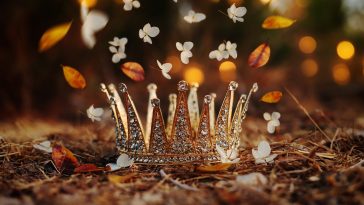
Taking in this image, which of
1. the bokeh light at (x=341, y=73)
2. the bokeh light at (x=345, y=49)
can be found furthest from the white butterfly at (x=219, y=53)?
the bokeh light at (x=341, y=73)

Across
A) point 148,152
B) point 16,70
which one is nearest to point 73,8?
point 16,70

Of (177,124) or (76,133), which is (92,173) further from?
(76,133)

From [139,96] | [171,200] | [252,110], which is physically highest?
[139,96]

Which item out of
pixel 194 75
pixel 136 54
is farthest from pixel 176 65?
pixel 136 54

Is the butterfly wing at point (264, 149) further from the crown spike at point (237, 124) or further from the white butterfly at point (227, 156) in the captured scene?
the crown spike at point (237, 124)

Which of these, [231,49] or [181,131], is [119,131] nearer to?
[181,131]

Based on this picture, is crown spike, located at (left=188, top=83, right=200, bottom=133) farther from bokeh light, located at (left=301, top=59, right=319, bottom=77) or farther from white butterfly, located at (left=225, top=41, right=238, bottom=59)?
bokeh light, located at (left=301, top=59, right=319, bottom=77)

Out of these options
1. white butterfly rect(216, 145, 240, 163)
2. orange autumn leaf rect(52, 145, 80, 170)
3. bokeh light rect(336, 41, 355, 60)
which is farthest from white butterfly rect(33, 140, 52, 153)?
bokeh light rect(336, 41, 355, 60)
